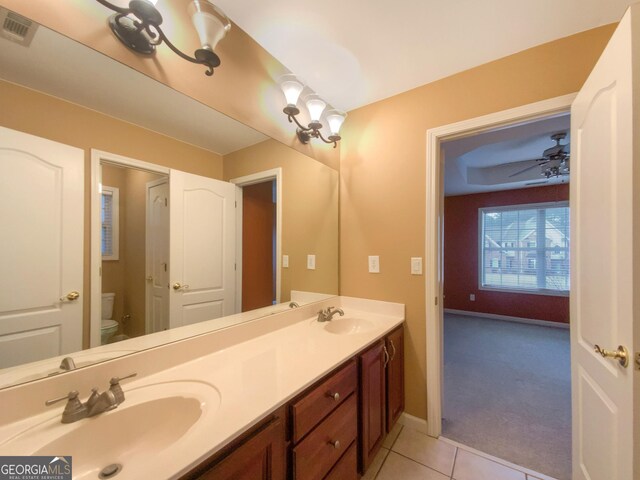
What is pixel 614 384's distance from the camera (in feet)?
2.98

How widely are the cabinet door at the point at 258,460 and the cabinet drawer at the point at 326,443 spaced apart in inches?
3.7

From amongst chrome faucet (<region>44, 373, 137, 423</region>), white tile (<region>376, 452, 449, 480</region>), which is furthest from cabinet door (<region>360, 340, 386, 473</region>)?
chrome faucet (<region>44, 373, 137, 423</region>)

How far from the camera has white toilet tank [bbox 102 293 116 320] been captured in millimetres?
955

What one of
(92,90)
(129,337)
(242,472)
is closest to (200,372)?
(129,337)

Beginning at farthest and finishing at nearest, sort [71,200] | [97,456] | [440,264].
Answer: [440,264]
[71,200]
[97,456]

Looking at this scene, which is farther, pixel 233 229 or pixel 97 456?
pixel 233 229

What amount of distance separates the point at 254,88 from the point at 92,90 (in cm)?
81

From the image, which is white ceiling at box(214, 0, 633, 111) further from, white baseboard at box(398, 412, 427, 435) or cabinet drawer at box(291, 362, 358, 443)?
white baseboard at box(398, 412, 427, 435)

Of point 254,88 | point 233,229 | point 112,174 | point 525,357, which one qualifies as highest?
point 254,88

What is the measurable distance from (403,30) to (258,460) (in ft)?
6.72

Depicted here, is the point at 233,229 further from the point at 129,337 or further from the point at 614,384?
the point at 614,384

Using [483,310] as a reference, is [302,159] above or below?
above

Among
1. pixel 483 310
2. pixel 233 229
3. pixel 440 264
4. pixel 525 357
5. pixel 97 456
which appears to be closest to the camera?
pixel 97 456

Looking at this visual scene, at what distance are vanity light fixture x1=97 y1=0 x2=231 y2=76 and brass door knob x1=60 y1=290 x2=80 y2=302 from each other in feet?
3.09
